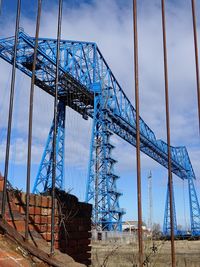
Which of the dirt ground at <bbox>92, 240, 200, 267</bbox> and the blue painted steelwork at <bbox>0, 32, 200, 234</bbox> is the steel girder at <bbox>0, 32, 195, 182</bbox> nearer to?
the blue painted steelwork at <bbox>0, 32, 200, 234</bbox>

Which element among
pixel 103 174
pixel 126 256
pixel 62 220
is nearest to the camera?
pixel 62 220

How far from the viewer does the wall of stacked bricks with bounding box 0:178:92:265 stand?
2260 mm

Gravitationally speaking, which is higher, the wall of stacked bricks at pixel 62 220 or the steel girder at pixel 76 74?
the steel girder at pixel 76 74

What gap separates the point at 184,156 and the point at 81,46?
29090 millimetres

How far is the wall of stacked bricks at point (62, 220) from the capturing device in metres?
2.26

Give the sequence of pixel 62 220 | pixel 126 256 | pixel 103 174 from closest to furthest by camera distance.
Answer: pixel 62 220 < pixel 126 256 < pixel 103 174

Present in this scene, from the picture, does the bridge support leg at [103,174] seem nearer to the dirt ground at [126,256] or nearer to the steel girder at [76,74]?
the steel girder at [76,74]

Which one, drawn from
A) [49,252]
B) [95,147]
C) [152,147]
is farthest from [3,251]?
[152,147]

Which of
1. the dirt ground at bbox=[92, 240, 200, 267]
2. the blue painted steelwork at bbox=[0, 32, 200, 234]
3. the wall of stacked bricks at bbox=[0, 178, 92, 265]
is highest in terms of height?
the blue painted steelwork at bbox=[0, 32, 200, 234]

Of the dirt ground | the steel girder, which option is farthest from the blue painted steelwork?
the dirt ground

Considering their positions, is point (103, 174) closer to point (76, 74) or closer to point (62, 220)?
point (76, 74)

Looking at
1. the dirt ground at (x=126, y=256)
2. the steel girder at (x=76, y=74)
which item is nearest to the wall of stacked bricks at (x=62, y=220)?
the dirt ground at (x=126, y=256)

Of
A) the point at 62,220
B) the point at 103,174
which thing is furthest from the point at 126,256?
the point at 103,174

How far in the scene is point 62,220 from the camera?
2.67 m
